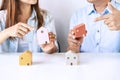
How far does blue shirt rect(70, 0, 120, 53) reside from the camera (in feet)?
4.62

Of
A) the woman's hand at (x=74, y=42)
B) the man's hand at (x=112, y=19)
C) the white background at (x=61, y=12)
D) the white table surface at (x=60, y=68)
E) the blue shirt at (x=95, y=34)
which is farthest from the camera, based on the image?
the white background at (x=61, y=12)

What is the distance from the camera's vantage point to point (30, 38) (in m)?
1.46

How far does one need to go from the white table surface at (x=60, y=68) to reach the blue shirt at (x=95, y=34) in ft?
0.60

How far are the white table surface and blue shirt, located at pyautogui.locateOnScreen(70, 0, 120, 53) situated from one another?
18 centimetres

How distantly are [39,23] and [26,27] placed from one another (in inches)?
11.1

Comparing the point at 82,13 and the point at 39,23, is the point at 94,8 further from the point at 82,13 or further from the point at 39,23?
the point at 39,23

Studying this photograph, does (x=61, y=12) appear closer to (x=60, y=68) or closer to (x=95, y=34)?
(x=95, y=34)

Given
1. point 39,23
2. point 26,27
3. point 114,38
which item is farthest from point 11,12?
point 114,38

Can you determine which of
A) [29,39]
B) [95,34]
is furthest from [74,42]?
[29,39]

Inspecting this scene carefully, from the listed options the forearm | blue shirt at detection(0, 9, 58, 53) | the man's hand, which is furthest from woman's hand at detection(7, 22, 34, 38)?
the man's hand

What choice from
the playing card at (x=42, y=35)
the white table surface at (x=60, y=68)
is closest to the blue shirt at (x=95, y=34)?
the white table surface at (x=60, y=68)

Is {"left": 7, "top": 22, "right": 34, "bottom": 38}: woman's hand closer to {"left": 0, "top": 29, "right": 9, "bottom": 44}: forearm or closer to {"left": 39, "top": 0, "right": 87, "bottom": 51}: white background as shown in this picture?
{"left": 0, "top": 29, "right": 9, "bottom": 44}: forearm

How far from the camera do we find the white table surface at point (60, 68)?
933 millimetres

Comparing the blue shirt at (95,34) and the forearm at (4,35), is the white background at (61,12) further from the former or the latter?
the forearm at (4,35)
